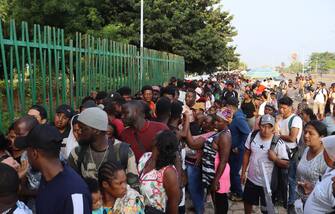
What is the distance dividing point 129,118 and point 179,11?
1822cm

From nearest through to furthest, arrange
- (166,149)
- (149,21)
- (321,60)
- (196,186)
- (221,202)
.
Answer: (166,149)
(221,202)
(196,186)
(149,21)
(321,60)

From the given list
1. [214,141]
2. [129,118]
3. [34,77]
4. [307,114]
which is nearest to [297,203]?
[214,141]

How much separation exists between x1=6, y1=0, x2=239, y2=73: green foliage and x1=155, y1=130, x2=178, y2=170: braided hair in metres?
13.2

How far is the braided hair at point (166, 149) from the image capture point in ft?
10.5

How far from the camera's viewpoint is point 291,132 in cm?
568

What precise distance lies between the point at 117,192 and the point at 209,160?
211cm

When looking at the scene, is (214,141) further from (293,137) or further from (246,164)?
(293,137)

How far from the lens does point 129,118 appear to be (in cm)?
380

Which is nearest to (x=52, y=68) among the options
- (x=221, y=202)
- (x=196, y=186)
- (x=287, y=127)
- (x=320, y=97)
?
(x=196, y=186)

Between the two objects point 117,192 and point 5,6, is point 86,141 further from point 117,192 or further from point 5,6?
point 5,6

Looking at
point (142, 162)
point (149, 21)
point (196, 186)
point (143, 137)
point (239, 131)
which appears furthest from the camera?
point (149, 21)

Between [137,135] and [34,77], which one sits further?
[34,77]

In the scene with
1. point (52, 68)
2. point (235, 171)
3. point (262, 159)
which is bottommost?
point (235, 171)

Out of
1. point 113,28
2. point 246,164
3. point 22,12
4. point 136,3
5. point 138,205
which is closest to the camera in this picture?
point 138,205
